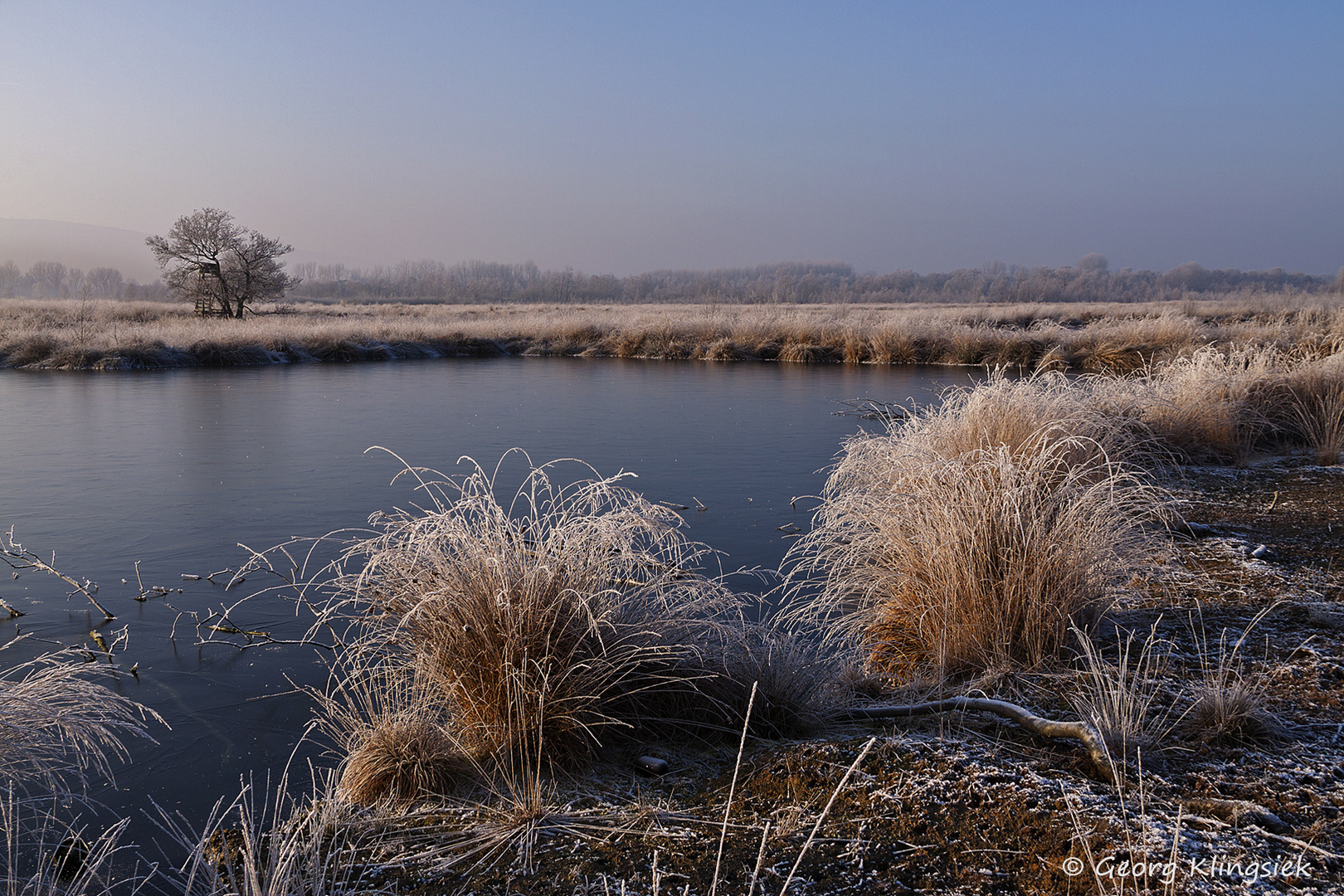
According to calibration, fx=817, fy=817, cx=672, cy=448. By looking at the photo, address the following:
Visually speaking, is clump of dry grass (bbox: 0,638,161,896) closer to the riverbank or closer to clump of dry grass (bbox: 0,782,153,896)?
clump of dry grass (bbox: 0,782,153,896)

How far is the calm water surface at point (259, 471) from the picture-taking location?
3131mm

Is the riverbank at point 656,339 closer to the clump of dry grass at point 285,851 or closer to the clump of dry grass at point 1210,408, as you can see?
the clump of dry grass at point 1210,408

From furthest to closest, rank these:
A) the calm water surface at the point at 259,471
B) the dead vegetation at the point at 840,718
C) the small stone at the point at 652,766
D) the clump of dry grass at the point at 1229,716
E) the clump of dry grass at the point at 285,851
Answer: the calm water surface at the point at 259,471 → the small stone at the point at 652,766 → the clump of dry grass at the point at 1229,716 → the dead vegetation at the point at 840,718 → the clump of dry grass at the point at 285,851

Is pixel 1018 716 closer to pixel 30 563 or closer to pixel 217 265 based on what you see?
pixel 30 563

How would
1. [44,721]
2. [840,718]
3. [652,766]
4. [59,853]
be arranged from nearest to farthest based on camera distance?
[44,721] → [59,853] → [652,766] → [840,718]

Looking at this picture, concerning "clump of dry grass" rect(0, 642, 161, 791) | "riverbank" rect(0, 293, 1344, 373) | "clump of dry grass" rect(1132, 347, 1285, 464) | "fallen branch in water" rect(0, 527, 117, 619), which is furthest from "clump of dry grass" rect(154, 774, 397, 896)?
"riverbank" rect(0, 293, 1344, 373)

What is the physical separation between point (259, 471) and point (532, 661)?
5.62 m

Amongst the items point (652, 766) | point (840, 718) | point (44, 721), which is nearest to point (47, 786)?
point (44, 721)

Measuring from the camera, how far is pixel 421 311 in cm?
4031

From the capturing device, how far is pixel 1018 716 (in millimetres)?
2354

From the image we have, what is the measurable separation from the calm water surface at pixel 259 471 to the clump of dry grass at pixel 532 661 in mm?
647

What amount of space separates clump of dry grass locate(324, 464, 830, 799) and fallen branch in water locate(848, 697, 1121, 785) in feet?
0.72

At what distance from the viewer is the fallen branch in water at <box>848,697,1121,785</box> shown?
2.05m

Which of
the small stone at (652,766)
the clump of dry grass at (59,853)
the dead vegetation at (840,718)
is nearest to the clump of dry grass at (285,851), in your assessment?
the dead vegetation at (840,718)
